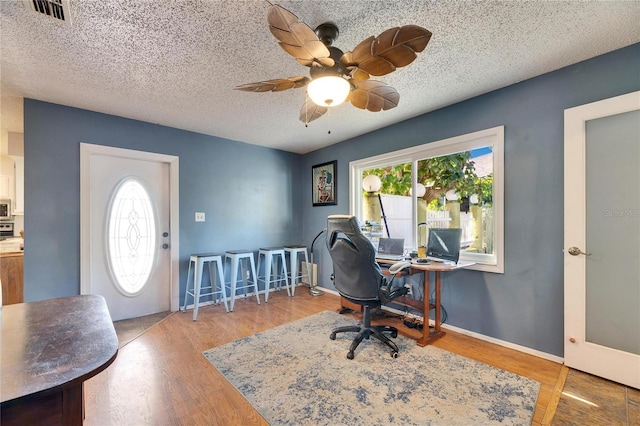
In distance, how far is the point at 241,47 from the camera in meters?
1.90

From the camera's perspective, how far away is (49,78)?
7.47 ft

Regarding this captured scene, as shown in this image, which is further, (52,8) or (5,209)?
(5,209)

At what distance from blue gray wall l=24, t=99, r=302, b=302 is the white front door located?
12.1ft

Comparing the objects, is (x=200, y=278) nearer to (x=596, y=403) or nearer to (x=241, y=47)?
(x=241, y=47)

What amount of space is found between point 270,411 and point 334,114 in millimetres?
2793

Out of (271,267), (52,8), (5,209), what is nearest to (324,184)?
(271,267)

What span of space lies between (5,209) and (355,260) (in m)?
5.54

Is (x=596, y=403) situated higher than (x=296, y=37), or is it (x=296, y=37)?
(x=296, y=37)

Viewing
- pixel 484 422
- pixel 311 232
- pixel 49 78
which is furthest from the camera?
pixel 311 232

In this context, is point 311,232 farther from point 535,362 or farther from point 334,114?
point 535,362

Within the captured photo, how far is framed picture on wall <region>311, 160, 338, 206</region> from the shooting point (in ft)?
14.1

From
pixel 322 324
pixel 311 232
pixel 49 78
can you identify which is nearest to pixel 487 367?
pixel 322 324

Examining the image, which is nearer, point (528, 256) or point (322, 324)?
point (528, 256)

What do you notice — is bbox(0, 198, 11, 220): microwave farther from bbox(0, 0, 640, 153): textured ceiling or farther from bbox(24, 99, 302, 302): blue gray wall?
bbox(24, 99, 302, 302): blue gray wall
